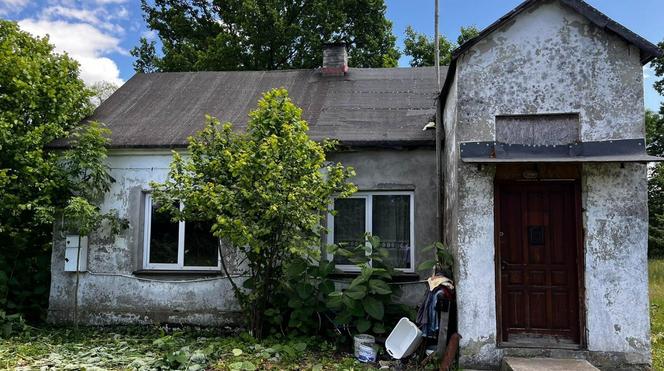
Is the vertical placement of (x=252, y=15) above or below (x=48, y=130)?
above

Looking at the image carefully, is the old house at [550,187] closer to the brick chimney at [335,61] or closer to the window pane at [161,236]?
the brick chimney at [335,61]

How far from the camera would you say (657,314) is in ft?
30.5

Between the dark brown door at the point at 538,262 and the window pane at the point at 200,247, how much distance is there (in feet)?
16.1

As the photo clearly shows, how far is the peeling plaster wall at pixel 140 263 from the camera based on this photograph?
7.94m

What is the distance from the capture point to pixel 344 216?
26.9 feet

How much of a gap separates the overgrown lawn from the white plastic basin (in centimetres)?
49

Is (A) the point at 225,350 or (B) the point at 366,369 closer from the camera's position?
(B) the point at 366,369

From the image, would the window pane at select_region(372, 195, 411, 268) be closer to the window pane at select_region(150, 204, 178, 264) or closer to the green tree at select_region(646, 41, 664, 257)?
the window pane at select_region(150, 204, 178, 264)

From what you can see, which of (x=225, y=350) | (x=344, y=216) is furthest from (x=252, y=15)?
(x=225, y=350)

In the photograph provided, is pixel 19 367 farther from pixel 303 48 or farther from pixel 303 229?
pixel 303 48

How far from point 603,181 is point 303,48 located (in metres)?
17.7

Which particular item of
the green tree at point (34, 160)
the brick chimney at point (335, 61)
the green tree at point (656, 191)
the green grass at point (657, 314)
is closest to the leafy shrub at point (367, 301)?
the green grass at point (657, 314)

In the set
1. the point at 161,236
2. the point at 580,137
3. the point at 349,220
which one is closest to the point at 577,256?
the point at 580,137

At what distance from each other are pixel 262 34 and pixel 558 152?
58.1 feet
